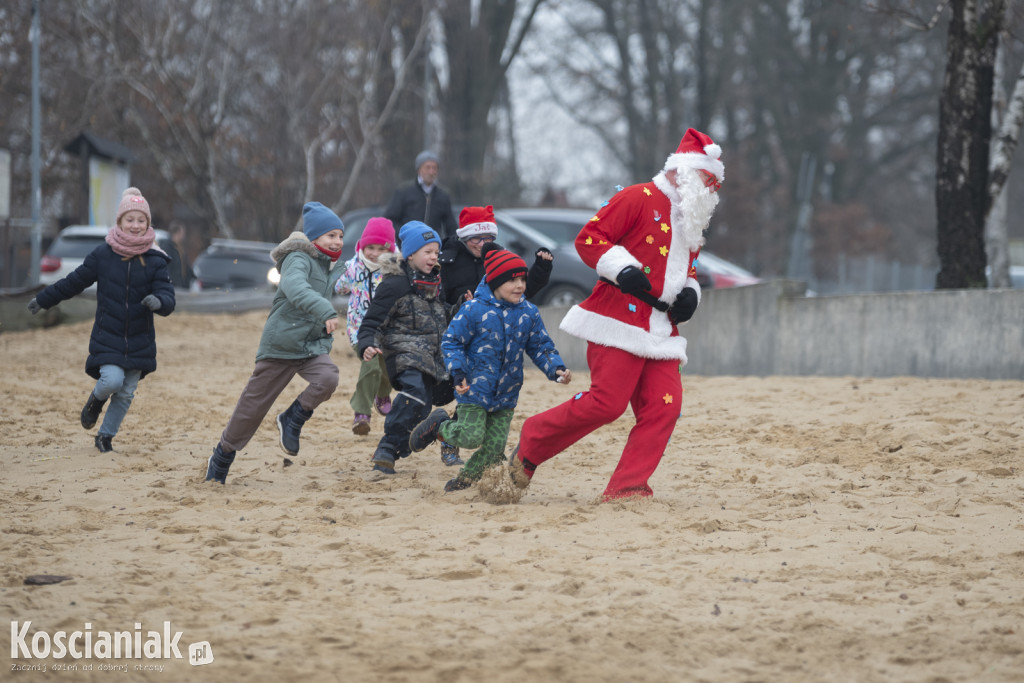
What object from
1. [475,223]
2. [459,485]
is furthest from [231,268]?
[459,485]

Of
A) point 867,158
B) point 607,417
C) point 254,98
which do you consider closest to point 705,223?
point 607,417

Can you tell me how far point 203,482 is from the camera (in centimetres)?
671

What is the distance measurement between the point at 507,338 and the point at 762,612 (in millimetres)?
2236

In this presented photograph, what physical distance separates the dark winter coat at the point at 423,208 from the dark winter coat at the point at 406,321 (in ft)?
11.4

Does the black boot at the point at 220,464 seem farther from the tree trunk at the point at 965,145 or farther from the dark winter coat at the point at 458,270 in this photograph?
the tree trunk at the point at 965,145

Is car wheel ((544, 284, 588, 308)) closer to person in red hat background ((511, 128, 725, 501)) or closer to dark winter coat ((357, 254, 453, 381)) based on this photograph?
dark winter coat ((357, 254, 453, 381))

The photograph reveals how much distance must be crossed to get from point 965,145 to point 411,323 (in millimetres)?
7911

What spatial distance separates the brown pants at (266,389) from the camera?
6574mm

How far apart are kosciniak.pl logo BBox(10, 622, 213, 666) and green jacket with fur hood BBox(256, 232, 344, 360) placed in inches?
105

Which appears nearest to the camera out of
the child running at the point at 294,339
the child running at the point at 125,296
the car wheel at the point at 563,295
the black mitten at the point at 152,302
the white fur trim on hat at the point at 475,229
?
the child running at the point at 294,339

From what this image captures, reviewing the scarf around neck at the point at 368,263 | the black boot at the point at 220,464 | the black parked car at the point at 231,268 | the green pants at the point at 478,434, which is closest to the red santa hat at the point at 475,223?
the scarf around neck at the point at 368,263

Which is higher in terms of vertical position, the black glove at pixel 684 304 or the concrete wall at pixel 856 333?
the black glove at pixel 684 304

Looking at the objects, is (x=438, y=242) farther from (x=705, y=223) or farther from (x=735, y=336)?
(x=735, y=336)

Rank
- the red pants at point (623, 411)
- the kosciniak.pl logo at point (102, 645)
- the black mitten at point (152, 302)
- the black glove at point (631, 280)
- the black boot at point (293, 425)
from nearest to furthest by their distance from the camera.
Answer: the kosciniak.pl logo at point (102, 645) → the black glove at point (631, 280) → the red pants at point (623, 411) → the black boot at point (293, 425) → the black mitten at point (152, 302)
